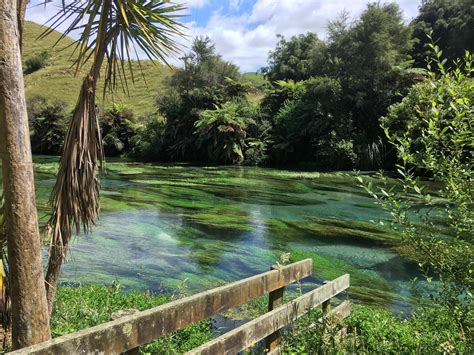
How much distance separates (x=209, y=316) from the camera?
10.5 ft

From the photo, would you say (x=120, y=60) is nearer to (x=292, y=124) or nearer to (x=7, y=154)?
(x=7, y=154)

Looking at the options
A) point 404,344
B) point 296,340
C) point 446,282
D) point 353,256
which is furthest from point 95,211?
point 353,256

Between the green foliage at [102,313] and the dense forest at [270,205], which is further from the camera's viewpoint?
the green foliage at [102,313]

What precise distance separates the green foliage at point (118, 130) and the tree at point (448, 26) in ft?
83.2

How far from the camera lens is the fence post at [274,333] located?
407 centimetres

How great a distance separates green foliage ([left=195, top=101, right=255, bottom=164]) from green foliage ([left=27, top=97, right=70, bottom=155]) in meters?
15.4

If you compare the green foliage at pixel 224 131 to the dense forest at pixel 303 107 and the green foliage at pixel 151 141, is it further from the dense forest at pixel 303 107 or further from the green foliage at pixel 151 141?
the green foliage at pixel 151 141

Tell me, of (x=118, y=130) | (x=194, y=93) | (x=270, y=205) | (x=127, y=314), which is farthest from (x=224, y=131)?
(x=127, y=314)

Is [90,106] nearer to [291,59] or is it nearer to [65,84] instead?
[291,59]

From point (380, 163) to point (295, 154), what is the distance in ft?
23.3

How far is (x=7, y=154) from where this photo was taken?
261cm

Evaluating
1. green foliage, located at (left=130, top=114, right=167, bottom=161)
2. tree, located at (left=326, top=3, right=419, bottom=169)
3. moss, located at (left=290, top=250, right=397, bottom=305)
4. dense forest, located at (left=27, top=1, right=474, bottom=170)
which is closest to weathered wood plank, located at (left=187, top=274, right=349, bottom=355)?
moss, located at (left=290, top=250, right=397, bottom=305)

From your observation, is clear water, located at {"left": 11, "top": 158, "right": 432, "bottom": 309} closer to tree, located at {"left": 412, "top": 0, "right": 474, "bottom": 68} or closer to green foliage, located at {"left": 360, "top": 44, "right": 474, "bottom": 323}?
green foliage, located at {"left": 360, "top": 44, "right": 474, "bottom": 323}

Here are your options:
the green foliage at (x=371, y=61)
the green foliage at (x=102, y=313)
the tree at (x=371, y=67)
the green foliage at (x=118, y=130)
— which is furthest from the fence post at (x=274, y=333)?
the green foliage at (x=118, y=130)
